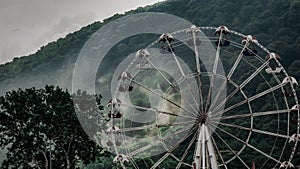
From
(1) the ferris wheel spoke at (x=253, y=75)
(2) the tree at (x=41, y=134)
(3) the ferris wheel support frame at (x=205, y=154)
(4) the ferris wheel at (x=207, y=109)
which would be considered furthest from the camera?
(2) the tree at (x=41, y=134)

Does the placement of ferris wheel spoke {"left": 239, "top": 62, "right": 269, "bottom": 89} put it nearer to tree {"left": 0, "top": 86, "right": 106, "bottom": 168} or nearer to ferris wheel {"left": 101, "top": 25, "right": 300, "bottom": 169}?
ferris wheel {"left": 101, "top": 25, "right": 300, "bottom": 169}

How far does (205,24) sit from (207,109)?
7321cm

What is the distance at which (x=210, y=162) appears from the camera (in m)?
19.3

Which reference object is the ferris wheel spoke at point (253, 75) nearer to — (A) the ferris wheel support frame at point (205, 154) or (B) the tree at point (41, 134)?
(A) the ferris wheel support frame at point (205, 154)

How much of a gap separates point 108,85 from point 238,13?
2215 centimetres

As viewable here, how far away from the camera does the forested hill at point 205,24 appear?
244ft

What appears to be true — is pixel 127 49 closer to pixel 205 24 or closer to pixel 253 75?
pixel 205 24

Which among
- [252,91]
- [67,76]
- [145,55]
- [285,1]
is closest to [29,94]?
[145,55]

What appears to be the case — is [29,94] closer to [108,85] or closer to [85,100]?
[85,100]

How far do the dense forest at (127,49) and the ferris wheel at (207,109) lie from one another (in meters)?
1.33

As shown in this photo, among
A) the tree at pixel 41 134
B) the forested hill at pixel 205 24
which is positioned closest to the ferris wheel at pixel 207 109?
the tree at pixel 41 134

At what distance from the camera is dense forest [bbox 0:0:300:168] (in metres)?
38.5

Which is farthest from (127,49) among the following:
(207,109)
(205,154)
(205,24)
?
(205,154)

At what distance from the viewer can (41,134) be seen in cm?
3778
